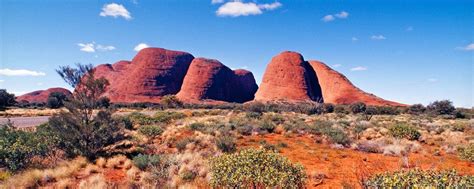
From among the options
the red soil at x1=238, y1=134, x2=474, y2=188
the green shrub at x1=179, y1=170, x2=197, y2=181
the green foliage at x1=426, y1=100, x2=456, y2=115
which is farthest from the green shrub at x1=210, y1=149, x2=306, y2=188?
the green foliage at x1=426, y1=100, x2=456, y2=115

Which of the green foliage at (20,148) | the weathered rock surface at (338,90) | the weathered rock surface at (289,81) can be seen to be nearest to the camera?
the green foliage at (20,148)

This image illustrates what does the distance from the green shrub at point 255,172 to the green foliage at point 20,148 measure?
6.64m

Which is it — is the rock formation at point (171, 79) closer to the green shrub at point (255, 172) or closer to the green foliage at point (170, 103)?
the green foliage at point (170, 103)

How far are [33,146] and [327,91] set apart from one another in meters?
78.5

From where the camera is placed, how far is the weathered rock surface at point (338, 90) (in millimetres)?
70250

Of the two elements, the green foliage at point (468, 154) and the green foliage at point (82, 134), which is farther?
the green foliage at point (468, 154)

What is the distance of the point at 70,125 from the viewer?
11523 millimetres

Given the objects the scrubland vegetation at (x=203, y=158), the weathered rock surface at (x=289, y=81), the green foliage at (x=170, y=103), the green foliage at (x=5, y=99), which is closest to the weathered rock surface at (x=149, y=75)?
the green foliage at (x=170, y=103)

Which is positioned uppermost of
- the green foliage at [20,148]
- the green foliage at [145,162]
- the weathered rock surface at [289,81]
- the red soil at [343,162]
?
the weathered rock surface at [289,81]

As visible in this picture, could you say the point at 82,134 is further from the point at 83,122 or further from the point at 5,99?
the point at 5,99

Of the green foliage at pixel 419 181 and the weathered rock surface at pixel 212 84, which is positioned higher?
the weathered rock surface at pixel 212 84

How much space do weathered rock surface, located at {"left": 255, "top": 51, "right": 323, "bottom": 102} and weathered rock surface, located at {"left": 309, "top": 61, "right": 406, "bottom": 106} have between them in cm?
204

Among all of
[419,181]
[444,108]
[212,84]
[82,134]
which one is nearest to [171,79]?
[212,84]

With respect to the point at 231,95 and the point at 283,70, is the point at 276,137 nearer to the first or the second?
the point at 283,70
